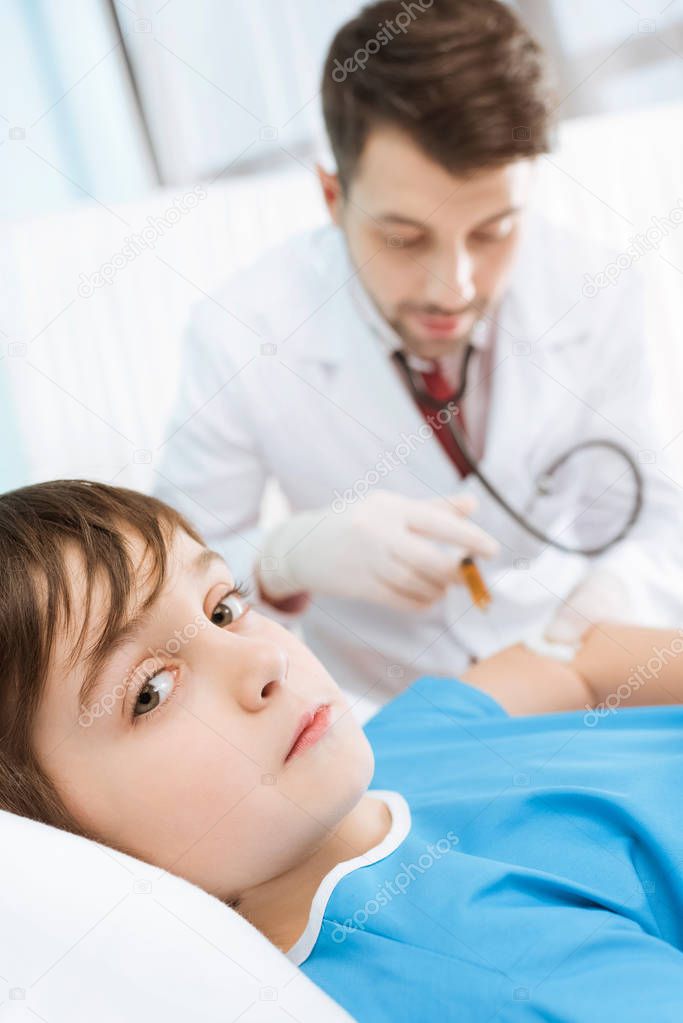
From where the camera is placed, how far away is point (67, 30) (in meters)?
3.22

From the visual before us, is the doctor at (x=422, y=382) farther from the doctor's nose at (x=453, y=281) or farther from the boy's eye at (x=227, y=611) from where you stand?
the boy's eye at (x=227, y=611)

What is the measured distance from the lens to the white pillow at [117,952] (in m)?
0.72

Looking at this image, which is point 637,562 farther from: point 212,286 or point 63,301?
point 63,301

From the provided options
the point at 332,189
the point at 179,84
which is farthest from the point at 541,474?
the point at 179,84

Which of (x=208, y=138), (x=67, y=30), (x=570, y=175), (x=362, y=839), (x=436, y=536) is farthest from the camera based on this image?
(x=208, y=138)

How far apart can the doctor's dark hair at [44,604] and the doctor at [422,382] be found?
748mm

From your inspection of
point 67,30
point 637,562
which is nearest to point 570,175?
point 637,562

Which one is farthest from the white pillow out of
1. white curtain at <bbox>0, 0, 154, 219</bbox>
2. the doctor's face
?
white curtain at <bbox>0, 0, 154, 219</bbox>

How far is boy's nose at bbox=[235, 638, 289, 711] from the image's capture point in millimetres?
894

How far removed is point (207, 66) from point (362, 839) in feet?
9.90

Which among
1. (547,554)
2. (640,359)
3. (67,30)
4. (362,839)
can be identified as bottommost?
(547,554)

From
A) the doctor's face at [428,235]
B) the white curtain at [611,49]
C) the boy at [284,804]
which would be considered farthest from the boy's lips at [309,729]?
the white curtain at [611,49]

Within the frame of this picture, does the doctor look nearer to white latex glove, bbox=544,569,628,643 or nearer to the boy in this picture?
white latex glove, bbox=544,569,628,643

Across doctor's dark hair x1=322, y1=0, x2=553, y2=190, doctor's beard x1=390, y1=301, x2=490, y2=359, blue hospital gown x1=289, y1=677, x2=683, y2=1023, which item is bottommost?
blue hospital gown x1=289, y1=677, x2=683, y2=1023
